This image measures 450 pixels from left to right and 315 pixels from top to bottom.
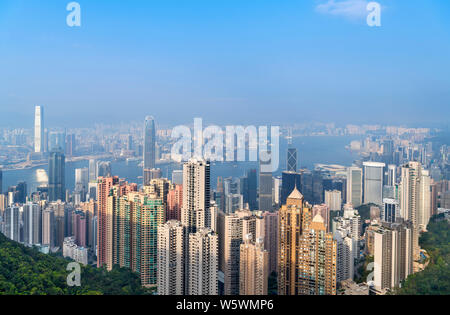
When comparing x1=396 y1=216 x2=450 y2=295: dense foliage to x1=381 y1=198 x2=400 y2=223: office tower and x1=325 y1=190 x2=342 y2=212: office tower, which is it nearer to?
x1=381 y1=198 x2=400 y2=223: office tower

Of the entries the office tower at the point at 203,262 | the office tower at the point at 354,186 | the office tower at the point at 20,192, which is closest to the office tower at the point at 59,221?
the office tower at the point at 20,192

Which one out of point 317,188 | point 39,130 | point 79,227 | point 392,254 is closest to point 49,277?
point 79,227

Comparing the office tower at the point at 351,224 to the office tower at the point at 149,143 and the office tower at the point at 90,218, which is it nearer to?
the office tower at the point at 149,143

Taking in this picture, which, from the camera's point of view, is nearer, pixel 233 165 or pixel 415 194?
pixel 233 165

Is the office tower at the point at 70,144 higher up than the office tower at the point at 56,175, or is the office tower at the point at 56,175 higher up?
the office tower at the point at 70,144

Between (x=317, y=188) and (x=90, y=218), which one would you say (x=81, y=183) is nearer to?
(x=90, y=218)

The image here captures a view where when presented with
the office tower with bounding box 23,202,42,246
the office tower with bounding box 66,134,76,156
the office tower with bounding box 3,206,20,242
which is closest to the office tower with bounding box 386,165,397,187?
the office tower with bounding box 66,134,76,156
